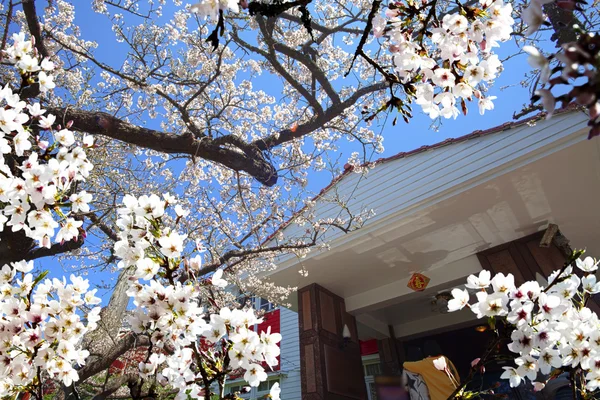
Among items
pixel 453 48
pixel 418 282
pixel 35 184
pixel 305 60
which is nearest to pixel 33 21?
pixel 305 60

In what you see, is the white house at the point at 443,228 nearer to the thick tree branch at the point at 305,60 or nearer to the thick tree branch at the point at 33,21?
the thick tree branch at the point at 305,60

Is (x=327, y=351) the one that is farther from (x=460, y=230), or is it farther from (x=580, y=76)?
(x=580, y=76)

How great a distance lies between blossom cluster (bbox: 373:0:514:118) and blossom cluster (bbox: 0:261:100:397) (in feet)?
Answer: 6.55

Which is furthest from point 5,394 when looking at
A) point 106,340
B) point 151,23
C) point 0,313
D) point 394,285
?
point 394,285

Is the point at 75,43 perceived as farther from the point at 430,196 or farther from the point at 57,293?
the point at 430,196

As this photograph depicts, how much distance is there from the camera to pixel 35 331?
164cm

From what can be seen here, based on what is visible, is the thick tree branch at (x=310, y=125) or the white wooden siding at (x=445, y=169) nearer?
the white wooden siding at (x=445, y=169)

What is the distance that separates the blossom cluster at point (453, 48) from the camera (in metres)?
1.80

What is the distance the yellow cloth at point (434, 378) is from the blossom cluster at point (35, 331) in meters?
5.70

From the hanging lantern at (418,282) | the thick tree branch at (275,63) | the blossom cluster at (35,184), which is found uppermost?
the thick tree branch at (275,63)

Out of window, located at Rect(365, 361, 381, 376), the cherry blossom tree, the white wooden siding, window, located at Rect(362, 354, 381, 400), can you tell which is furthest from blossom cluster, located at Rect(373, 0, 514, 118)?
window, located at Rect(365, 361, 381, 376)

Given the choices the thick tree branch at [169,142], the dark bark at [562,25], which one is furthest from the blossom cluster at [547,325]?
the thick tree branch at [169,142]

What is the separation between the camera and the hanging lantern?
7.20 meters

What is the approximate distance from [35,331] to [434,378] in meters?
6.19
